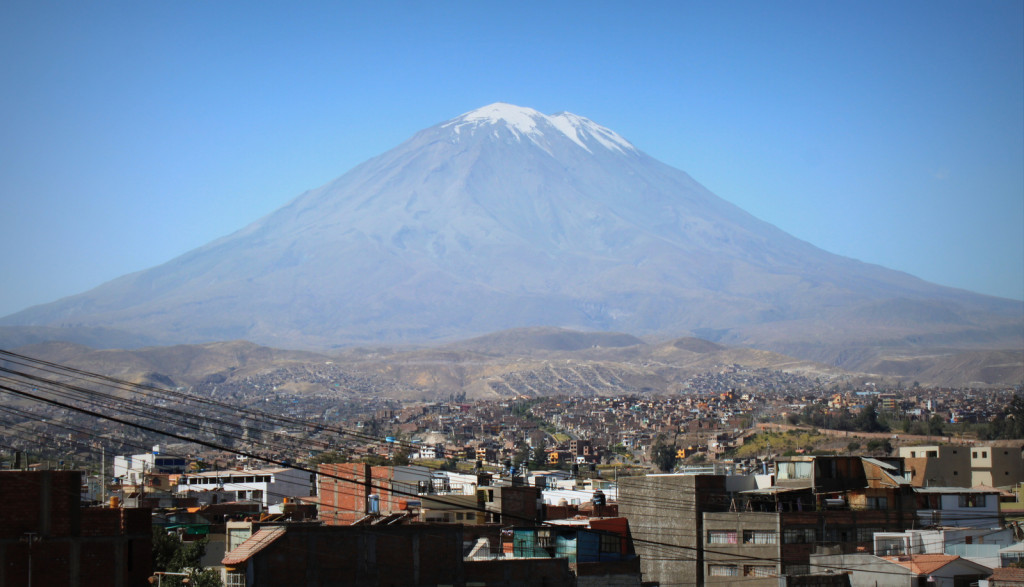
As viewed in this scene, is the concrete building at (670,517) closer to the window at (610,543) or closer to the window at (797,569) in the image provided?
the window at (797,569)

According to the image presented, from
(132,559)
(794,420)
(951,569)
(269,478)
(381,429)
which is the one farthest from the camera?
(381,429)

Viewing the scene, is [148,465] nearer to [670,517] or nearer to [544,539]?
[670,517]

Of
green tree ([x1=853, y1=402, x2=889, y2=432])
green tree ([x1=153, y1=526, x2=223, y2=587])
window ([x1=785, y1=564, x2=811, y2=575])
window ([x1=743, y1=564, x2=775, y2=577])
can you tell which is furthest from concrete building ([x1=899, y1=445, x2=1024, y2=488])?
green tree ([x1=853, y1=402, x2=889, y2=432])

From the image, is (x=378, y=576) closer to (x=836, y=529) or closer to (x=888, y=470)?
(x=836, y=529)

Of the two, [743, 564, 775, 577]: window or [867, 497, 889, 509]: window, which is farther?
[867, 497, 889, 509]: window

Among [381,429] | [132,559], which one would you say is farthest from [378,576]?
[381,429]

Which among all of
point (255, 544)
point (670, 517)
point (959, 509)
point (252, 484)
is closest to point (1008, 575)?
point (959, 509)

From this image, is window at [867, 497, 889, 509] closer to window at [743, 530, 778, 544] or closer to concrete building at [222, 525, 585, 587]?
window at [743, 530, 778, 544]

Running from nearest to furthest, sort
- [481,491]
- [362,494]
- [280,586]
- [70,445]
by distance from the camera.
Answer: [280,586], [481,491], [362,494], [70,445]
